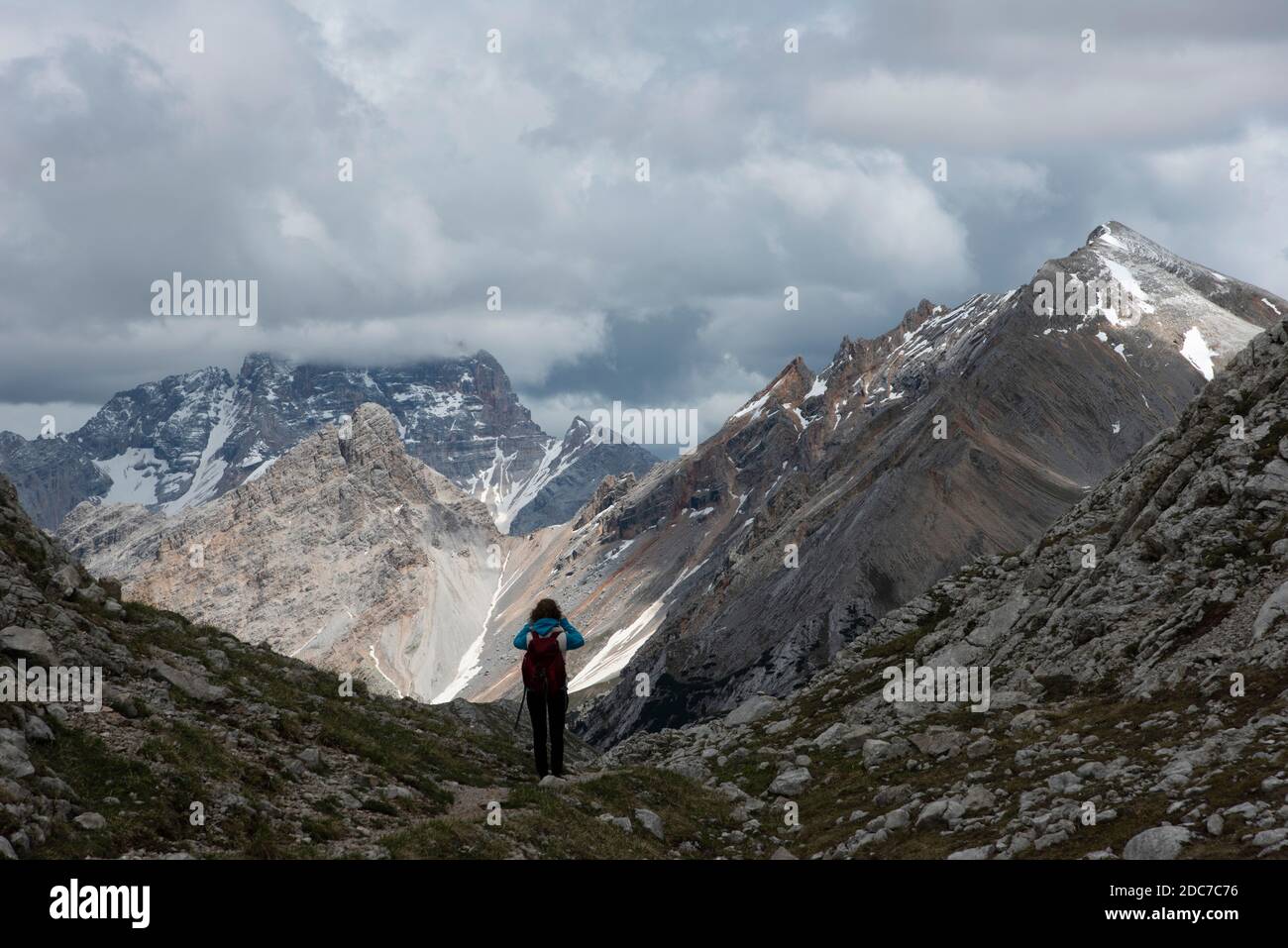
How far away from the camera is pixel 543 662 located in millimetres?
24844

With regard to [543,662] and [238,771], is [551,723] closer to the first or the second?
[543,662]

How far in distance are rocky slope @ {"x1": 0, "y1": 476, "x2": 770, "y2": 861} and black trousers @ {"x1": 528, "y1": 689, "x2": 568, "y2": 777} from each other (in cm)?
75

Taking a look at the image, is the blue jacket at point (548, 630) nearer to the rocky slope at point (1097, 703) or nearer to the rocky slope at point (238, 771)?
the rocky slope at point (238, 771)

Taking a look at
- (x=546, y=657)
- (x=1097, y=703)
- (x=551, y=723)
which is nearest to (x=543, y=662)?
(x=546, y=657)

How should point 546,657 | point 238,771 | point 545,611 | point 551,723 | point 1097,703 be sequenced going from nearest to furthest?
1. point 238,771
2. point 546,657
3. point 545,611
4. point 551,723
5. point 1097,703

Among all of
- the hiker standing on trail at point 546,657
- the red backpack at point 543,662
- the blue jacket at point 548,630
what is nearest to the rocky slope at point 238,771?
the hiker standing on trail at point 546,657

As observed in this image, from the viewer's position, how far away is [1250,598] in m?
25.9

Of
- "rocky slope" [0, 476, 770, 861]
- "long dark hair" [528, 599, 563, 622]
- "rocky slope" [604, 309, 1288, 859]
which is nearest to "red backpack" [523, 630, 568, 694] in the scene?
"long dark hair" [528, 599, 563, 622]

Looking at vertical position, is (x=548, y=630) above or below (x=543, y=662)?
above

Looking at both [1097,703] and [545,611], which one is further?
[1097,703]

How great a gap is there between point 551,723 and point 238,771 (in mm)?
7795
